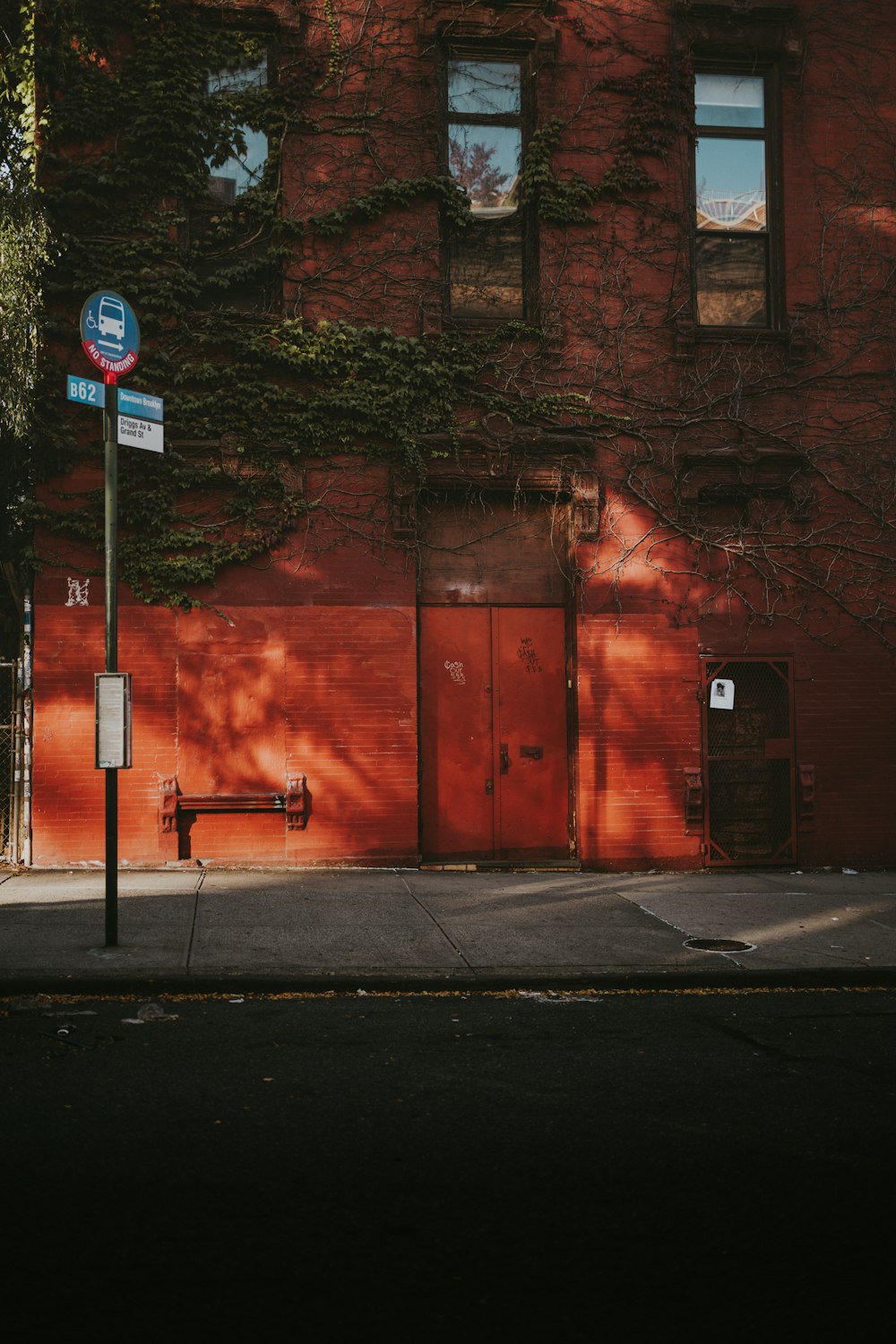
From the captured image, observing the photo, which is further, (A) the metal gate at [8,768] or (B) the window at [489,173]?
(B) the window at [489,173]

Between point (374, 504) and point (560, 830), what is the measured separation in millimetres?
3793

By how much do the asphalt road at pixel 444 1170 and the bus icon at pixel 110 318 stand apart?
4.30m

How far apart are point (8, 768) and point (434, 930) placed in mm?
4896

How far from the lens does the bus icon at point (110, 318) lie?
772cm

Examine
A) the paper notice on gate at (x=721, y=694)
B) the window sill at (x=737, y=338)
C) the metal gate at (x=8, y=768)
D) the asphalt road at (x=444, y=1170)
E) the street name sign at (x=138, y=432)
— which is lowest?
the asphalt road at (x=444, y=1170)

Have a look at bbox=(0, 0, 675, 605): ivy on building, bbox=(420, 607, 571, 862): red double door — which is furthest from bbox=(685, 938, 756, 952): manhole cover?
bbox=(0, 0, 675, 605): ivy on building

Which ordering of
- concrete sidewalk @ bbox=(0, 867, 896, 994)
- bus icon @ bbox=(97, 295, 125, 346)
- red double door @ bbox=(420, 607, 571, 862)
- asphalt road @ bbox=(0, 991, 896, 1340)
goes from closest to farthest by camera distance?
asphalt road @ bbox=(0, 991, 896, 1340), concrete sidewalk @ bbox=(0, 867, 896, 994), bus icon @ bbox=(97, 295, 125, 346), red double door @ bbox=(420, 607, 571, 862)

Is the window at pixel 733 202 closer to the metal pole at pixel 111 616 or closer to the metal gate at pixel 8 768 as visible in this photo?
the metal pole at pixel 111 616

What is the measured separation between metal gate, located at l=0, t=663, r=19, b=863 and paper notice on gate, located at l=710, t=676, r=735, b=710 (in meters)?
6.88

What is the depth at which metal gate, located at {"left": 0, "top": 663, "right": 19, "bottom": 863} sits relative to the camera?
432 inches

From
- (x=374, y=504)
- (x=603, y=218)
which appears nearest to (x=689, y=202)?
(x=603, y=218)

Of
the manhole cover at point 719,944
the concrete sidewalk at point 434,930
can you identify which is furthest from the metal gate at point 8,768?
the manhole cover at point 719,944

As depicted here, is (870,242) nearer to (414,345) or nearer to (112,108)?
(414,345)

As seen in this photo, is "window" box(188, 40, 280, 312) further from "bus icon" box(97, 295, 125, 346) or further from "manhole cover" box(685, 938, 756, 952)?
"manhole cover" box(685, 938, 756, 952)
